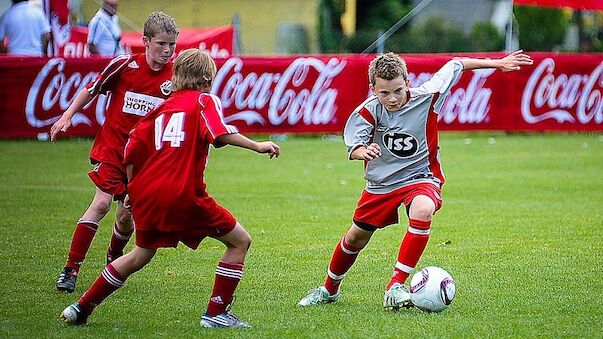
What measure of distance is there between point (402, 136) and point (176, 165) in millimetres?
1508

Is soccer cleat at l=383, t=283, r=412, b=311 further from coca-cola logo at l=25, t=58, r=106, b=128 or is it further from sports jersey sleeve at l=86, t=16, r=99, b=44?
coca-cola logo at l=25, t=58, r=106, b=128

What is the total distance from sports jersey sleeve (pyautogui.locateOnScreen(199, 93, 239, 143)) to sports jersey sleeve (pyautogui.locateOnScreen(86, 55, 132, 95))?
1.56 m

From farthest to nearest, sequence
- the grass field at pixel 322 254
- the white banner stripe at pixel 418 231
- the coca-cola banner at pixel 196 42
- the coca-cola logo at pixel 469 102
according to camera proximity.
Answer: the coca-cola banner at pixel 196 42 → the coca-cola logo at pixel 469 102 → the white banner stripe at pixel 418 231 → the grass field at pixel 322 254

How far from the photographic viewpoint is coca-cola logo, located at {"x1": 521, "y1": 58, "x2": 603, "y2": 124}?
57.7 feet

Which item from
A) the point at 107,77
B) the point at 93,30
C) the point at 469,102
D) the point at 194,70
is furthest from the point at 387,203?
the point at 469,102

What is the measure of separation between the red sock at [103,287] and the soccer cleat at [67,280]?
3.71 feet

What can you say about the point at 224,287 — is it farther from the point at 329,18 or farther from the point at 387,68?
the point at 329,18

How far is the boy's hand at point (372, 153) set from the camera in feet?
20.2

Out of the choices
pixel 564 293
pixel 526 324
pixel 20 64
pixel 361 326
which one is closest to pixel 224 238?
pixel 361 326

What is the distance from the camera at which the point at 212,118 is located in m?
5.71

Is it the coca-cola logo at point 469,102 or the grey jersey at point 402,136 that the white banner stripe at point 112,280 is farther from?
the coca-cola logo at point 469,102

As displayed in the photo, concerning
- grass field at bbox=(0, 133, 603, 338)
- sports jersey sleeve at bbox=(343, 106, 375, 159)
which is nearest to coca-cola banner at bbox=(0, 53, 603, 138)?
grass field at bbox=(0, 133, 603, 338)

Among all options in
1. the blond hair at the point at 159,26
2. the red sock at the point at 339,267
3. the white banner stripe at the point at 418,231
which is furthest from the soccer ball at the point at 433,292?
the blond hair at the point at 159,26

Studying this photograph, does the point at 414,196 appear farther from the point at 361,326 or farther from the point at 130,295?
the point at 130,295
